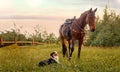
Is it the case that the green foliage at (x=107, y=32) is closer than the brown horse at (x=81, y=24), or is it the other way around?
the brown horse at (x=81, y=24)

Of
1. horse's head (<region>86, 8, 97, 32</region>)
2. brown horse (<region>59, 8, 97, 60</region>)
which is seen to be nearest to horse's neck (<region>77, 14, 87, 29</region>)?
brown horse (<region>59, 8, 97, 60</region>)

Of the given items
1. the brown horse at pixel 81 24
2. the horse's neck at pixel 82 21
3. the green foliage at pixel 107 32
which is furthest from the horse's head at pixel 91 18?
the green foliage at pixel 107 32

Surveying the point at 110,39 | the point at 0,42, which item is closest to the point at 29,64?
the point at 0,42

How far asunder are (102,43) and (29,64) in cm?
2829

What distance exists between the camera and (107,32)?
4228 cm

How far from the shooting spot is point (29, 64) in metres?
14.4

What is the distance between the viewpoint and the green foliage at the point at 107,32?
41.8m

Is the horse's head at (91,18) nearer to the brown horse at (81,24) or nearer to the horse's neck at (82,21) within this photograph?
the brown horse at (81,24)

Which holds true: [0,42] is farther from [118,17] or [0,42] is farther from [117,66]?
[117,66]

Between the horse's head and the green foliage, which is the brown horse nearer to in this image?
the horse's head

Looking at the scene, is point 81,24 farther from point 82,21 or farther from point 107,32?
point 107,32

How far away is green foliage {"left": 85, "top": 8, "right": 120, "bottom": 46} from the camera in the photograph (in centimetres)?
4178

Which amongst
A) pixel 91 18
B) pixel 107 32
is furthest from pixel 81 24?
pixel 107 32

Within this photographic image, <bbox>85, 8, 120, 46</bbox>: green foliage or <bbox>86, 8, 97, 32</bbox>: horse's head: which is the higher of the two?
<bbox>86, 8, 97, 32</bbox>: horse's head
